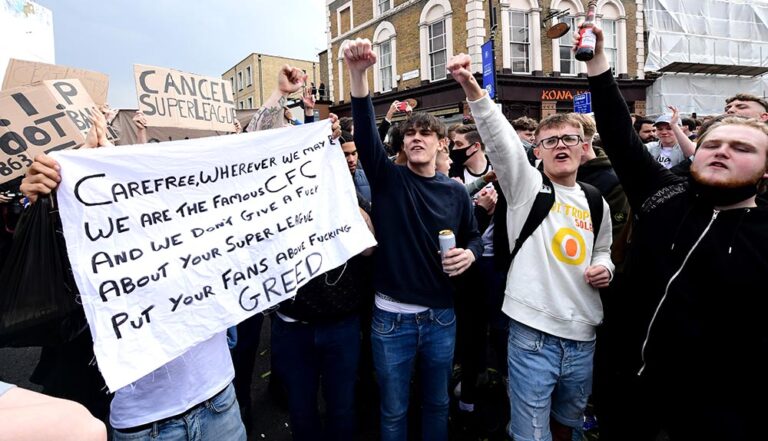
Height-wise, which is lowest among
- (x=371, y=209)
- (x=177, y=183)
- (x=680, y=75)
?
(x=371, y=209)

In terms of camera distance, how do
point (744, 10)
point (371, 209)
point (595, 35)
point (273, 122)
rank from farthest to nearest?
point (744, 10), point (273, 122), point (371, 209), point (595, 35)

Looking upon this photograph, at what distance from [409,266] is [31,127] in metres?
2.21

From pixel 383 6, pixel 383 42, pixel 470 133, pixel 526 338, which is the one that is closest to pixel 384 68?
pixel 383 42

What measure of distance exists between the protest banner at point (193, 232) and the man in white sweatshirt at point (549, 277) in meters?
0.84

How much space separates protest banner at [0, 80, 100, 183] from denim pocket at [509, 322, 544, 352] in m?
2.58

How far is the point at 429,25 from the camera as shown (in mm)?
16062

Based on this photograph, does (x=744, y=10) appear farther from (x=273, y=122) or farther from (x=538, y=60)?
(x=273, y=122)

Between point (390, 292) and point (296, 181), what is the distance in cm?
78

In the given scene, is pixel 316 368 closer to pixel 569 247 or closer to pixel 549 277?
pixel 549 277

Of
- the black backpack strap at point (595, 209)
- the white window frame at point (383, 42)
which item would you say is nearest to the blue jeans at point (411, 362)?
the black backpack strap at point (595, 209)

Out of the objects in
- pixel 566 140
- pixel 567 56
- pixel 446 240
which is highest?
pixel 567 56

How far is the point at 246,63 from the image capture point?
36.0 metres

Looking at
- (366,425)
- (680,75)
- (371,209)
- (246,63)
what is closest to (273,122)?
(371,209)

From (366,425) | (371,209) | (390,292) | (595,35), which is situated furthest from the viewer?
(366,425)
